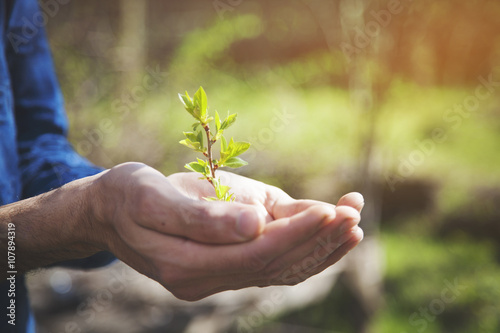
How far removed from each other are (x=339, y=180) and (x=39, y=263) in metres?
3.93

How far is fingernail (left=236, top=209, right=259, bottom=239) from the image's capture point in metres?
0.87

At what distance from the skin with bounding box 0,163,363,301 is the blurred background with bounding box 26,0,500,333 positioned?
1.86m

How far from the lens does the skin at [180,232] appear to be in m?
0.89

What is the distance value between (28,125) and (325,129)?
4.20m

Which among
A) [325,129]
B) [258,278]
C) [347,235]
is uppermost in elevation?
[347,235]

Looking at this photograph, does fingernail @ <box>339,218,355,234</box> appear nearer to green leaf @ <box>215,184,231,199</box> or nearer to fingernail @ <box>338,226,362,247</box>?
fingernail @ <box>338,226,362,247</box>

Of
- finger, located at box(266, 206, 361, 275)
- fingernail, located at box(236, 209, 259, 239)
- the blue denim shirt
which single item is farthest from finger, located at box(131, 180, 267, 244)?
the blue denim shirt

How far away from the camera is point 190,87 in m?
5.24

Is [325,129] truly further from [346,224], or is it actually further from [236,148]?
[346,224]

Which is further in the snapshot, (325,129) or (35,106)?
(325,129)

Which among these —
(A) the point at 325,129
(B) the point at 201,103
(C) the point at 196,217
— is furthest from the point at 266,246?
(A) the point at 325,129

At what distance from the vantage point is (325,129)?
531 centimetres

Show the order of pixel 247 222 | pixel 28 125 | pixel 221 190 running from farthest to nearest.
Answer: pixel 28 125 < pixel 221 190 < pixel 247 222

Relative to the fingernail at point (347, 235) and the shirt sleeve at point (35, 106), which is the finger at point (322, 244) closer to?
the fingernail at point (347, 235)
